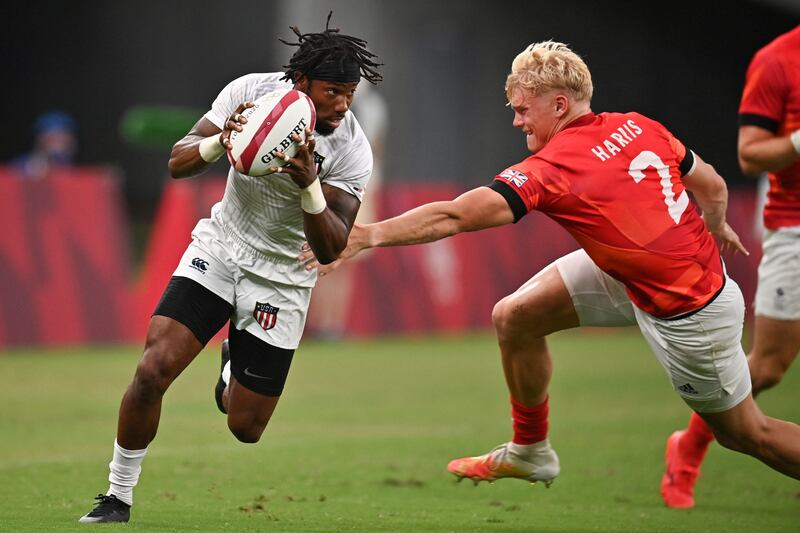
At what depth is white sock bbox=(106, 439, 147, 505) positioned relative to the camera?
6527 mm

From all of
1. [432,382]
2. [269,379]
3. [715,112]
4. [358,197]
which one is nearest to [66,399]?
[432,382]

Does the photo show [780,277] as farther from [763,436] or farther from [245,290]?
[245,290]

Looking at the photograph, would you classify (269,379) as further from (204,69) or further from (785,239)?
(204,69)

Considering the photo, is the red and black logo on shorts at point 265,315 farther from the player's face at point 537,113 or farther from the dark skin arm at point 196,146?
the player's face at point 537,113

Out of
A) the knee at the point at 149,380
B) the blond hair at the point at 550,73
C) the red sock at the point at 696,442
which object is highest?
the blond hair at the point at 550,73

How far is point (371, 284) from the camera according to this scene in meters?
17.1

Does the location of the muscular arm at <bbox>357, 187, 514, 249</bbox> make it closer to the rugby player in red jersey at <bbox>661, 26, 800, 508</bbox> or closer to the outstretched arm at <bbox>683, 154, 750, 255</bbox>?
the outstretched arm at <bbox>683, 154, 750, 255</bbox>

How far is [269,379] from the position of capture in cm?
715

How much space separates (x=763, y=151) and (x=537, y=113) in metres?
→ 1.63

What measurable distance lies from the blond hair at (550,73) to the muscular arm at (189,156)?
1.59 meters

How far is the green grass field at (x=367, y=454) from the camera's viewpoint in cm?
716

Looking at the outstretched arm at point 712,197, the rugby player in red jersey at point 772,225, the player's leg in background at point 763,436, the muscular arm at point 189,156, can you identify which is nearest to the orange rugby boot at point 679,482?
the rugby player in red jersey at point 772,225

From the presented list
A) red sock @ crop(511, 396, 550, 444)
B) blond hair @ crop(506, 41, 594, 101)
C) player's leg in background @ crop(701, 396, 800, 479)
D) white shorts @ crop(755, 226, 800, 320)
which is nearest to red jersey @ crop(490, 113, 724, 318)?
blond hair @ crop(506, 41, 594, 101)

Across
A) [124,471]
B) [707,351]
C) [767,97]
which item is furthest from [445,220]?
[767,97]
